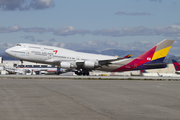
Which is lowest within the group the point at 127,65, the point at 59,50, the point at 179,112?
the point at 179,112

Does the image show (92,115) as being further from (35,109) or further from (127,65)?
(127,65)

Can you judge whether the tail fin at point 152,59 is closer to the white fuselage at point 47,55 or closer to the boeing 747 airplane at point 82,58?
the boeing 747 airplane at point 82,58

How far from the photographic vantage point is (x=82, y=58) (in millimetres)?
50188

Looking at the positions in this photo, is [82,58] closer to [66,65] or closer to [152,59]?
[66,65]

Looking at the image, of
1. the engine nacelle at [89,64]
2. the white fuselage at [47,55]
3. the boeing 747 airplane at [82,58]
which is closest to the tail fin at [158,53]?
the boeing 747 airplane at [82,58]

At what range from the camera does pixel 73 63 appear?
48.5 meters

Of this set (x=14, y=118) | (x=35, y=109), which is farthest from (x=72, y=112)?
(x=14, y=118)

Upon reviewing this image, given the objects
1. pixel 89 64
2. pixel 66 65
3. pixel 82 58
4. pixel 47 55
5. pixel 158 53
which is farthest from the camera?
pixel 158 53

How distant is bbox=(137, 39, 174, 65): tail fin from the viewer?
51.7m

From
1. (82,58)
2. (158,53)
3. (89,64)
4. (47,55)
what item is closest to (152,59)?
(158,53)

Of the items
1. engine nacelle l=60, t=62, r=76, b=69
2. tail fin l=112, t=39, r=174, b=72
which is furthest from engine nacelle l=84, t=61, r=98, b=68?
tail fin l=112, t=39, r=174, b=72

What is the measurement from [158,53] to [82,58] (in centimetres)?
1684

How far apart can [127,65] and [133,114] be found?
42260 millimetres

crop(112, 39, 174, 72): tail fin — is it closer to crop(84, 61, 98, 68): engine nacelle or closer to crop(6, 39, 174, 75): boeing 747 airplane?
crop(6, 39, 174, 75): boeing 747 airplane
